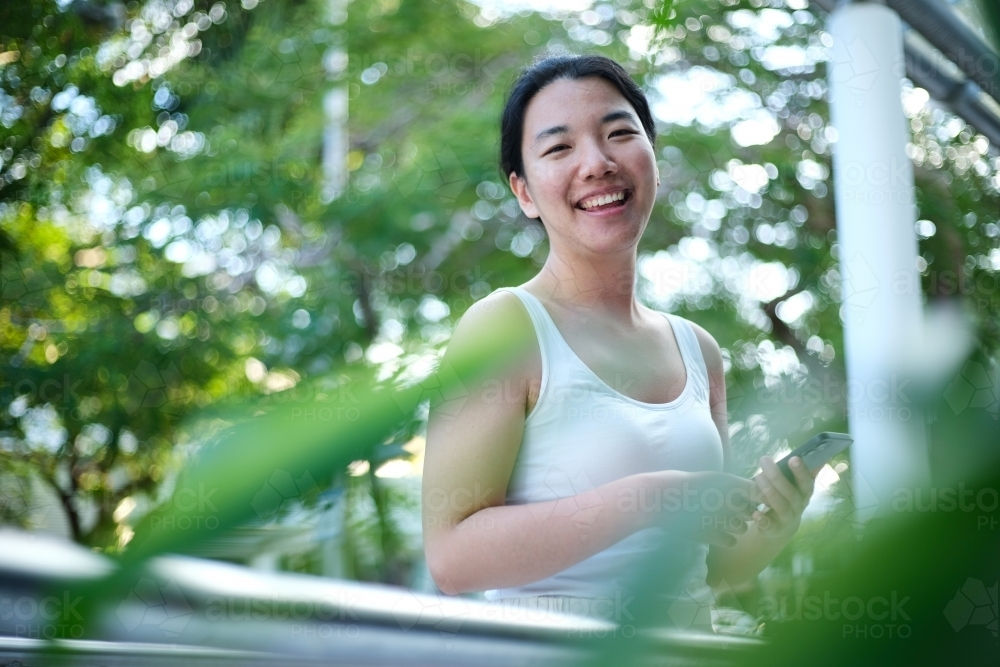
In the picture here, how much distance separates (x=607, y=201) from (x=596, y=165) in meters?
0.03

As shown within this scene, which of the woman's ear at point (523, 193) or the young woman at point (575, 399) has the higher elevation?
the woman's ear at point (523, 193)

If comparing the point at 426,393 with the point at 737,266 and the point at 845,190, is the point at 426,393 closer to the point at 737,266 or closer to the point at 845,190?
the point at 845,190

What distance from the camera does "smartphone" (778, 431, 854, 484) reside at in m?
0.19

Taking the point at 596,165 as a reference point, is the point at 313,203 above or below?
above

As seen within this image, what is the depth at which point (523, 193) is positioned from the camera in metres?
0.83

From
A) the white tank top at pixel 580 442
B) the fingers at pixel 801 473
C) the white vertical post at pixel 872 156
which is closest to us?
the fingers at pixel 801 473

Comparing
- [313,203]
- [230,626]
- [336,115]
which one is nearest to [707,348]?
[230,626]

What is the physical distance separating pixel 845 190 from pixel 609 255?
101 cm

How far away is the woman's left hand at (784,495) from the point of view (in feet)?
0.94

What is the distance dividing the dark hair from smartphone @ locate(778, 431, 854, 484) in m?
0.53

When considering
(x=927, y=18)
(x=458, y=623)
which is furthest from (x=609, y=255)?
(x=458, y=623)

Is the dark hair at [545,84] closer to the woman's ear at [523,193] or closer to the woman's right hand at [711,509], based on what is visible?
the woman's ear at [523,193]

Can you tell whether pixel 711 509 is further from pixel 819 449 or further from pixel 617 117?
pixel 617 117

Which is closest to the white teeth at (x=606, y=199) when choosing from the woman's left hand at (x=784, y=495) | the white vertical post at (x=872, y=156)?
the woman's left hand at (x=784, y=495)
